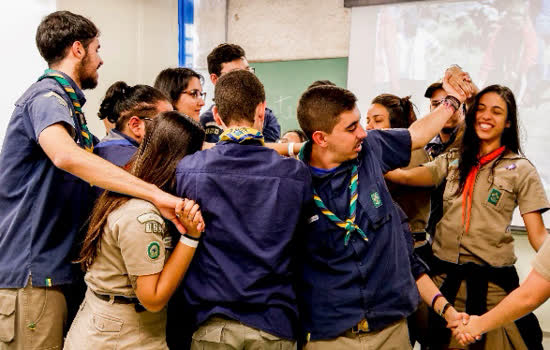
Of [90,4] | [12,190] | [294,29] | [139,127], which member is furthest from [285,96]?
[12,190]

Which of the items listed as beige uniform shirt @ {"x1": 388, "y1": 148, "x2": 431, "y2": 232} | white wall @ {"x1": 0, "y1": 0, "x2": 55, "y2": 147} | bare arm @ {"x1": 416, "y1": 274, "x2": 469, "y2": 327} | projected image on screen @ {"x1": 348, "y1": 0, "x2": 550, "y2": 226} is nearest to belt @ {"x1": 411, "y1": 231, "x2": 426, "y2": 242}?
beige uniform shirt @ {"x1": 388, "y1": 148, "x2": 431, "y2": 232}

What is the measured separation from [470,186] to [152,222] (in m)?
1.64

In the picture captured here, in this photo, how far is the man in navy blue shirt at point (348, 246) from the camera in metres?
1.53

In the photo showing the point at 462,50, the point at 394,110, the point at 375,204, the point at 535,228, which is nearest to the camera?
the point at 375,204

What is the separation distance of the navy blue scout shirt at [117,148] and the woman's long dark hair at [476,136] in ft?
5.38

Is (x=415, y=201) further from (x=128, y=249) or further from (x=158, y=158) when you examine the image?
(x=128, y=249)

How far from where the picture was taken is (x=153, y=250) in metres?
1.39

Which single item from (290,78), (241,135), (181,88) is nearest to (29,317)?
(241,135)

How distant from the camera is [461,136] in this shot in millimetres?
2459

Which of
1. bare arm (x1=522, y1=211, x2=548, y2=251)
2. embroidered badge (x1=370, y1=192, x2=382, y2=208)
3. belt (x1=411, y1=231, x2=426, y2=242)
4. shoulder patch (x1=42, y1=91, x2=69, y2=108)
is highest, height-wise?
shoulder patch (x1=42, y1=91, x2=69, y2=108)

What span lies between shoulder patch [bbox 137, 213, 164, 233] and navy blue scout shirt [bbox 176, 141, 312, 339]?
0.42 ft

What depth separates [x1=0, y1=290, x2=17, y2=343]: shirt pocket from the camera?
1617 mm

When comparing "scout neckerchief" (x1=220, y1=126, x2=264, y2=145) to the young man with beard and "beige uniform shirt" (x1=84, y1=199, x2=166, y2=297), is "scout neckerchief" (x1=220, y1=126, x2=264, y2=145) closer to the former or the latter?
"beige uniform shirt" (x1=84, y1=199, x2=166, y2=297)

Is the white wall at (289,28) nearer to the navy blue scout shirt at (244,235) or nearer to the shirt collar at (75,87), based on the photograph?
the shirt collar at (75,87)
